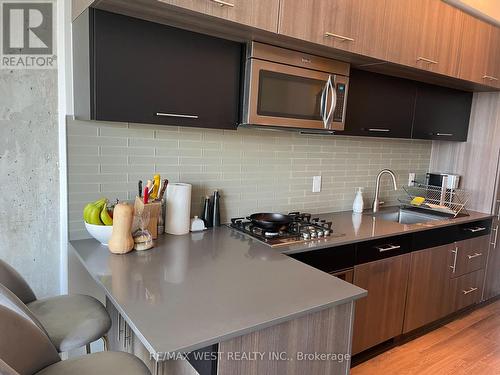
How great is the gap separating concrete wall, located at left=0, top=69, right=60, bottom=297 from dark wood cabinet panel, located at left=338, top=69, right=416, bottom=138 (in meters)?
1.75

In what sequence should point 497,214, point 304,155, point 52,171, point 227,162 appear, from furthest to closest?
point 497,214 < point 304,155 < point 227,162 < point 52,171

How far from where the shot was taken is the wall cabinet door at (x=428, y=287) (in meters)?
2.65

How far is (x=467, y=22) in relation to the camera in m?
2.80

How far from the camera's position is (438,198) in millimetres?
3479

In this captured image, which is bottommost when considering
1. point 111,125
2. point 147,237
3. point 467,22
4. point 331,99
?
point 147,237

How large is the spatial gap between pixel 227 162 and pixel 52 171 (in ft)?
3.22

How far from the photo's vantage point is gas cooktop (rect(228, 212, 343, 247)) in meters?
2.12

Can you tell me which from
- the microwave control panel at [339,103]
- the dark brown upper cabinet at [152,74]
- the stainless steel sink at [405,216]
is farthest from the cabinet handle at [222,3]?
the stainless steel sink at [405,216]

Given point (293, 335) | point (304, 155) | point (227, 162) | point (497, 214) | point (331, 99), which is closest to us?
point (293, 335)

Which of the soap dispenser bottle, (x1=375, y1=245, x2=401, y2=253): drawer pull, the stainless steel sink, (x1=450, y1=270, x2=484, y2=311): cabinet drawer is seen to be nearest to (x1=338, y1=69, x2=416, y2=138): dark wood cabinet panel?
the soap dispenser bottle

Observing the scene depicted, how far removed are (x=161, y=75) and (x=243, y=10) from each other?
48cm

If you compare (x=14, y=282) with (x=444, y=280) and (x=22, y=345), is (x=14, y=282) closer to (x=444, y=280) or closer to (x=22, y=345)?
(x=22, y=345)

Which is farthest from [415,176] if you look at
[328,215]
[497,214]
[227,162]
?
[227,162]

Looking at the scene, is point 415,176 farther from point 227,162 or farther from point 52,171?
point 52,171
